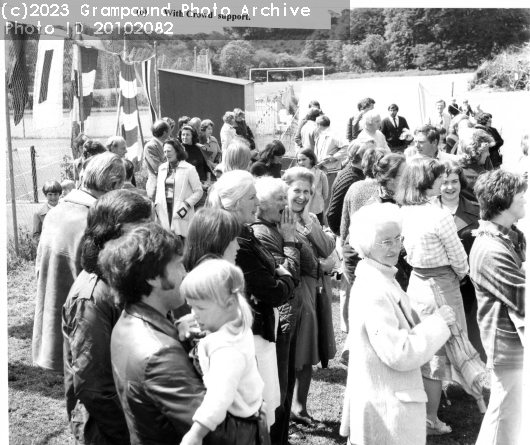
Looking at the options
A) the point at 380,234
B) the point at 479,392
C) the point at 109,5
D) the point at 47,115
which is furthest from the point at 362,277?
the point at 47,115

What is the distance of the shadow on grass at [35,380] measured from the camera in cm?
481

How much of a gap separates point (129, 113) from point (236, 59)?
9.50 m

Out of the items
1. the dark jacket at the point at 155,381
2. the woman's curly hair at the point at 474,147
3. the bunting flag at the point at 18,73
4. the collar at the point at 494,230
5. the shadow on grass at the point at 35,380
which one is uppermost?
the bunting flag at the point at 18,73

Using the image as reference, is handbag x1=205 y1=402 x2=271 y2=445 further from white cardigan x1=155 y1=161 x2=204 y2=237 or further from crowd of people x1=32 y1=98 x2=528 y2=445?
white cardigan x1=155 y1=161 x2=204 y2=237

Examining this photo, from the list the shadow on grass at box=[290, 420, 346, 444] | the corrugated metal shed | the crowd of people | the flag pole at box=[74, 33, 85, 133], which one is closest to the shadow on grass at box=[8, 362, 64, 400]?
the crowd of people

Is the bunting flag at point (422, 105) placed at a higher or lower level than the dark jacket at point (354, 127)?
higher

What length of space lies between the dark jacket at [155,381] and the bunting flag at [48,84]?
20.2ft

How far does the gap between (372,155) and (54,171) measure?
20.6 feet

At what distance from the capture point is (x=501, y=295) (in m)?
3.23

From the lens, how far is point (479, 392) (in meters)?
2.88

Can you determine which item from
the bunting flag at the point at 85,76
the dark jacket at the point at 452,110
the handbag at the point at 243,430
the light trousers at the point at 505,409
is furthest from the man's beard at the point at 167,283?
the dark jacket at the point at 452,110

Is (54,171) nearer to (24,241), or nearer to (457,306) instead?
(24,241)

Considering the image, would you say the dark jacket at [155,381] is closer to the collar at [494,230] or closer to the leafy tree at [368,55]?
the collar at [494,230]

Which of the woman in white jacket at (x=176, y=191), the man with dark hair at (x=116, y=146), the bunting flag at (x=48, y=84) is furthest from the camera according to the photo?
the bunting flag at (x=48, y=84)
